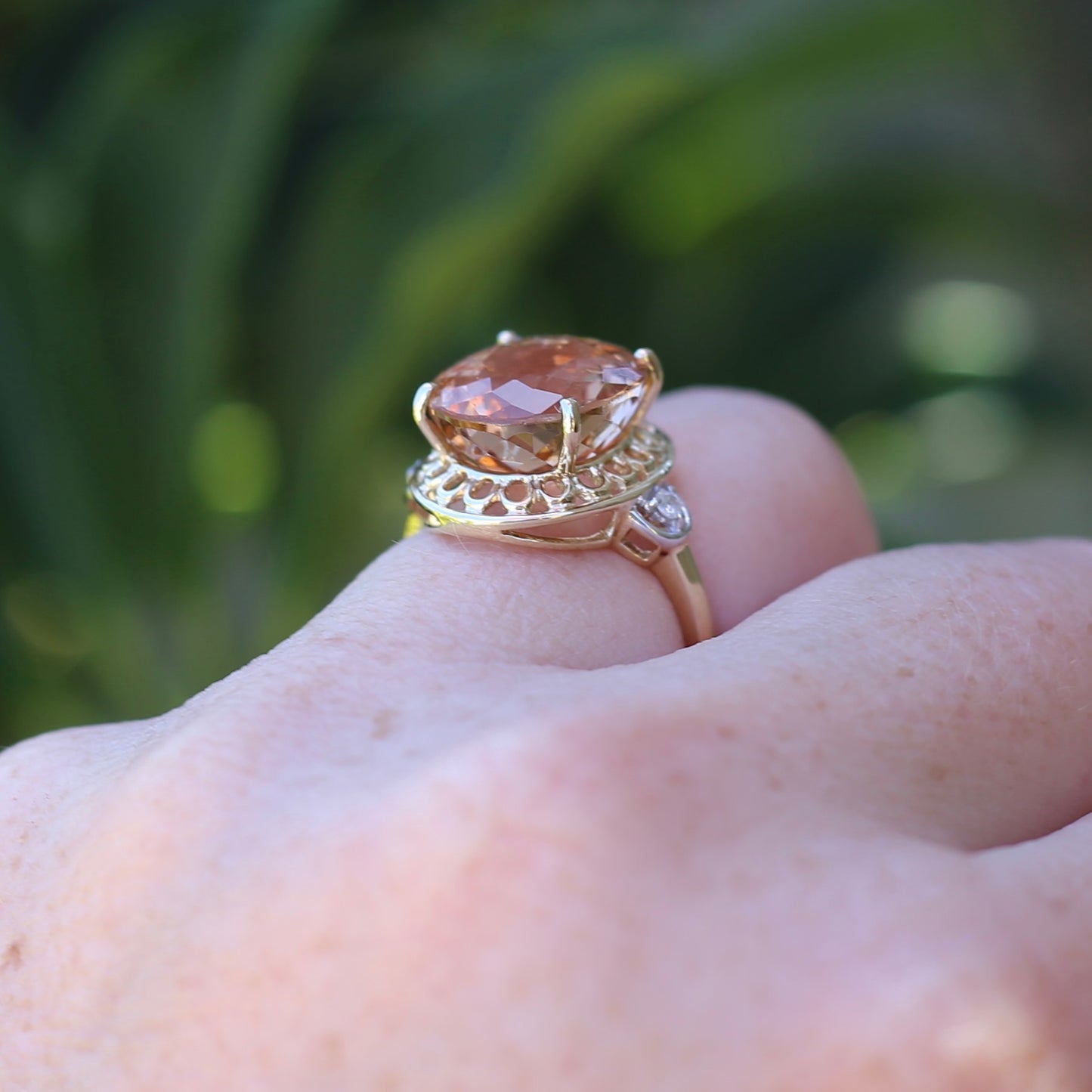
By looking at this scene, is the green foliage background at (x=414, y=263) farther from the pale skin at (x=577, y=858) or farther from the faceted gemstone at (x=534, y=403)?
the pale skin at (x=577, y=858)

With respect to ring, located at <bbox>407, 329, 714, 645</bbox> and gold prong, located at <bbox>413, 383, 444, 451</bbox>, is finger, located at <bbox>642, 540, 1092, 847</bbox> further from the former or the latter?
gold prong, located at <bbox>413, 383, 444, 451</bbox>

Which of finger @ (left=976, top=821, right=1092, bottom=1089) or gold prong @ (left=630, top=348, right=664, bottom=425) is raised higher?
gold prong @ (left=630, top=348, right=664, bottom=425)

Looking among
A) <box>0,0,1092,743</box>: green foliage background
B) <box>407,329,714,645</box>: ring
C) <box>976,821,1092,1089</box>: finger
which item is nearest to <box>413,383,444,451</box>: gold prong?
<box>407,329,714,645</box>: ring

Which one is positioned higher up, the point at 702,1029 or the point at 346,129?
the point at 346,129

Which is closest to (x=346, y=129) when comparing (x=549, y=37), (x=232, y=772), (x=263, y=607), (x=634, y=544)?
(x=549, y=37)

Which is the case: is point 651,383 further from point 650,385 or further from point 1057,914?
point 1057,914

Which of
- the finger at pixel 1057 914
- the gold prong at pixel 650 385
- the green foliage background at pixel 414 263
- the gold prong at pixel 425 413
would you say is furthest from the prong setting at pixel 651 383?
the green foliage background at pixel 414 263

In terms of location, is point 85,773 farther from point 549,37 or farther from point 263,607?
point 549,37
